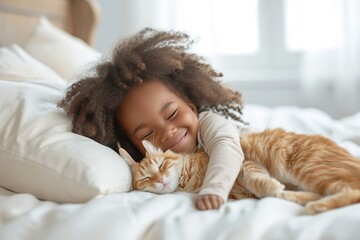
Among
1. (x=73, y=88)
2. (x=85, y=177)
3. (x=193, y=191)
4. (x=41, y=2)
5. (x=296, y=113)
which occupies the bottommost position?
(x=296, y=113)

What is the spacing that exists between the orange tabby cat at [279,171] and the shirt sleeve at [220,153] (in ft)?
0.13

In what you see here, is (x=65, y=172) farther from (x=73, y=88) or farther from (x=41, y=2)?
(x=41, y=2)

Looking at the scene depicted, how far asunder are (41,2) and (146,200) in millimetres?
1629

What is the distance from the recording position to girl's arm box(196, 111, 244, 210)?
98 centimetres

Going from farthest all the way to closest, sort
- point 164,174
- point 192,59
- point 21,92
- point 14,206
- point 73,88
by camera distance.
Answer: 1. point 192,59
2. point 73,88
3. point 21,92
4. point 164,174
5. point 14,206

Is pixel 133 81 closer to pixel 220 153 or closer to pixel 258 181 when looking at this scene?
pixel 220 153

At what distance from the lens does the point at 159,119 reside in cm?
128

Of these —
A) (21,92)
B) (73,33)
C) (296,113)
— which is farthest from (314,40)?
(21,92)

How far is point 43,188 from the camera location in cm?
105

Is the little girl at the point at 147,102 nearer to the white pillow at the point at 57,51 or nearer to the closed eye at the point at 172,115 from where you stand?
the closed eye at the point at 172,115

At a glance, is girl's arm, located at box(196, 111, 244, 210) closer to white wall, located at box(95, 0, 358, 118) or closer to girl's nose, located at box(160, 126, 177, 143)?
girl's nose, located at box(160, 126, 177, 143)

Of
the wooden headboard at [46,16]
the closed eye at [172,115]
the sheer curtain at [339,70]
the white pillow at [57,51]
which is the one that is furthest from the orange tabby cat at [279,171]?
the sheer curtain at [339,70]

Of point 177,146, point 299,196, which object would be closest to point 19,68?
point 177,146

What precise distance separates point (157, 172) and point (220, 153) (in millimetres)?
164
